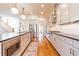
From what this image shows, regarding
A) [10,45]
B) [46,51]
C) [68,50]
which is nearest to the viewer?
[10,45]

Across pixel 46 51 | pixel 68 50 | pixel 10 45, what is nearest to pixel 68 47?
pixel 68 50

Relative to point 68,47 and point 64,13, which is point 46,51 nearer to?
point 64,13

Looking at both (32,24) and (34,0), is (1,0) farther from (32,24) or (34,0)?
(32,24)

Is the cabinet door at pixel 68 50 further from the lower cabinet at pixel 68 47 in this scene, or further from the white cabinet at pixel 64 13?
the white cabinet at pixel 64 13

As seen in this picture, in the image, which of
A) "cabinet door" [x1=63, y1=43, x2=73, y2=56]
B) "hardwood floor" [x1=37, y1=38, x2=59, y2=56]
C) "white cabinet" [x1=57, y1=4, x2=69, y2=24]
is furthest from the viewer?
"white cabinet" [x1=57, y1=4, x2=69, y2=24]

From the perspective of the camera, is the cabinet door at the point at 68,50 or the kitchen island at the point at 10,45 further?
the cabinet door at the point at 68,50

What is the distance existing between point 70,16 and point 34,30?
8078 millimetres

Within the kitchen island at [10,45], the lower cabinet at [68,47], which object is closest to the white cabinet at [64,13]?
the lower cabinet at [68,47]

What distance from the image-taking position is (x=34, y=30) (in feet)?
39.0

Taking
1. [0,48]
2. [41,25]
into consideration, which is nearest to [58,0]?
[0,48]

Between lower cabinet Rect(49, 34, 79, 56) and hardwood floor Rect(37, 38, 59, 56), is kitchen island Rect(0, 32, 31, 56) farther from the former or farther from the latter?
hardwood floor Rect(37, 38, 59, 56)

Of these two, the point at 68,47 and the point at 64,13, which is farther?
the point at 64,13

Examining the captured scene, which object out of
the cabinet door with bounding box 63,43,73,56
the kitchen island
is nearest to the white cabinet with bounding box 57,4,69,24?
the cabinet door with bounding box 63,43,73,56

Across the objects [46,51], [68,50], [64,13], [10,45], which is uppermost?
[64,13]
